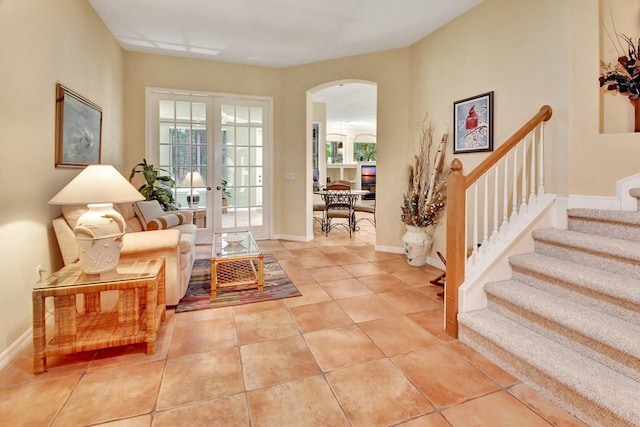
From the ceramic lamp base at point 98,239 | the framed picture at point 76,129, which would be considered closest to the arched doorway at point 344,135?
the framed picture at point 76,129

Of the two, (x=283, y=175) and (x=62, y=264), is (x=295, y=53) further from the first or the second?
(x=62, y=264)

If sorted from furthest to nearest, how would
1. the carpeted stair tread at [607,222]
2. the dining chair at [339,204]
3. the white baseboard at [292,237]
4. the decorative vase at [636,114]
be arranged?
the dining chair at [339,204], the white baseboard at [292,237], the decorative vase at [636,114], the carpeted stair tread at [607,222]

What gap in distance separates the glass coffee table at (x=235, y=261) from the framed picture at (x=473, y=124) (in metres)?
2.45

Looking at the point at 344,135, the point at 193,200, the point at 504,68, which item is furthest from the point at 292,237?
the point at 344,135

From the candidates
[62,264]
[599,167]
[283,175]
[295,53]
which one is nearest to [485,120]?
[599,167]

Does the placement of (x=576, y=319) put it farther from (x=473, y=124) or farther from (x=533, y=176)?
(x=473, y=124)

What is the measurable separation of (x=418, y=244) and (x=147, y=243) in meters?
Result: 2.86

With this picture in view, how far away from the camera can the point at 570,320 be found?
5.96 ft

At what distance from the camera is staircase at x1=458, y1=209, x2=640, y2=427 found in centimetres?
153

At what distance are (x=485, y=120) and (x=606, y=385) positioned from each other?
251 centimetres

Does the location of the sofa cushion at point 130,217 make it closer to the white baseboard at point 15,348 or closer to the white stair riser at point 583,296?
the white baseboard at point 15,348

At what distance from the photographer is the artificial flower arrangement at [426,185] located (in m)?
3.89

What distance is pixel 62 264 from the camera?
268 cm

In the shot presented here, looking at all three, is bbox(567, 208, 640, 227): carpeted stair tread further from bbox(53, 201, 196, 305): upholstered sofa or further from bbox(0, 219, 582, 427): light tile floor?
bbox(53, 201, 196, 305): upholstered sofa
